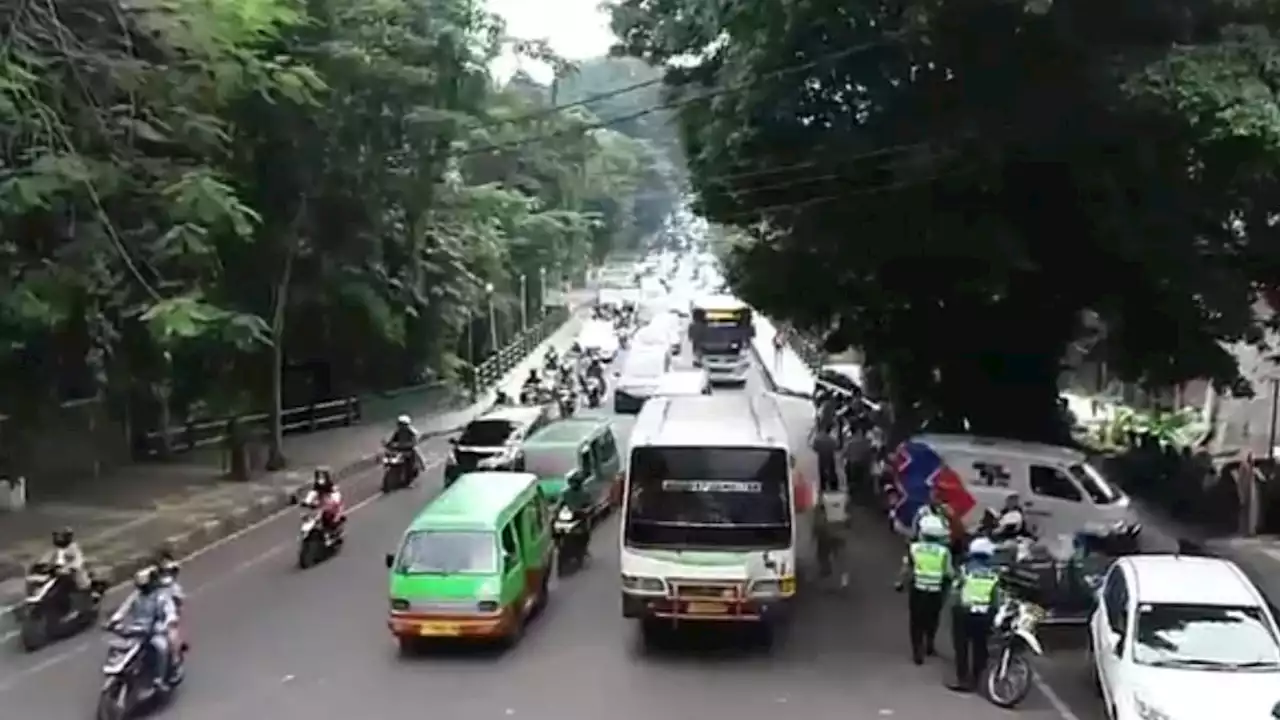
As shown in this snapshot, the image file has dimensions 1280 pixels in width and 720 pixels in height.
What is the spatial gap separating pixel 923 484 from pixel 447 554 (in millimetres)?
9348

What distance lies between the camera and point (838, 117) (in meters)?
26.6

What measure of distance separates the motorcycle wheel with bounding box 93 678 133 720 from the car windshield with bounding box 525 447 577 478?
11995 mm

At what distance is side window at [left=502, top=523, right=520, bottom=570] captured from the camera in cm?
1874

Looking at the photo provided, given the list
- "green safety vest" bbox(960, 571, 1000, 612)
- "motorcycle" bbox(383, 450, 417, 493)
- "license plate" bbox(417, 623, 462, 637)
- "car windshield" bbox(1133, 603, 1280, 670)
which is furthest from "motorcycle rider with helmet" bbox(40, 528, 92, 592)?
"motorcycle" bbox(383, 450, 417, 493)

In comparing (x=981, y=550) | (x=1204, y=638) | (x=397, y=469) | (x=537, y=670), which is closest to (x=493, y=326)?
(x=397, y=469)

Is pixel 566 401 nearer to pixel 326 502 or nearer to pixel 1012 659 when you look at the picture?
pixel 326 502

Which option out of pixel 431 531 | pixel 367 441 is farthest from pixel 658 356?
pixel 431 531

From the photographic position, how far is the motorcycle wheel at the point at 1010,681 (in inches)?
643

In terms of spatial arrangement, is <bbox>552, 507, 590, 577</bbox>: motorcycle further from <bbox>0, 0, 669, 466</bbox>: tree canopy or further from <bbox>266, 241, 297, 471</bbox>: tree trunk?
<bbox>266, 241, 297, 471</bbox>: tree trunk

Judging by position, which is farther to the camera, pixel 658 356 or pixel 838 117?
pixel 658 356

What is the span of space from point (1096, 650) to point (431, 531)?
705cm

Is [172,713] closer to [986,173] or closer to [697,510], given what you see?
[697,510]

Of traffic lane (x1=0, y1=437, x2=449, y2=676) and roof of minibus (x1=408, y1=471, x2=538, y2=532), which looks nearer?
traffic lane (x1=0, y1=437, x2=449, y2=676)

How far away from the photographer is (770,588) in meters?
18.0
